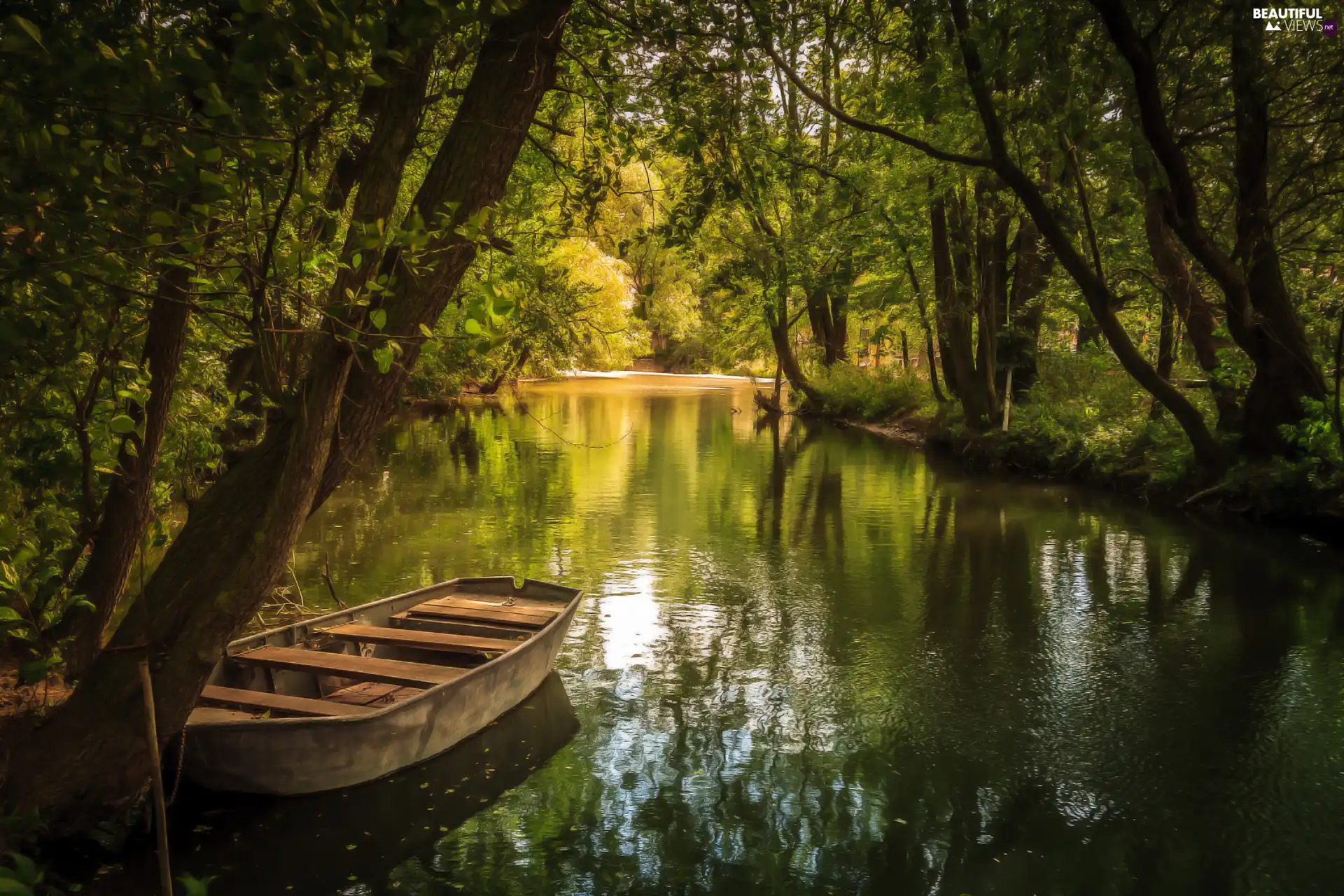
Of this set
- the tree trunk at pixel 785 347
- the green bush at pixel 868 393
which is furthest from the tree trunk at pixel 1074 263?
the green bush at pixel 868 393

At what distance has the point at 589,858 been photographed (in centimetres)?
511

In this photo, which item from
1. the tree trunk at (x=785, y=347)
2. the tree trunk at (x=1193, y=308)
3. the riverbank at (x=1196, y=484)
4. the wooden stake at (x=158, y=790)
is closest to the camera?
the wooden stake at (x=158, y=790)

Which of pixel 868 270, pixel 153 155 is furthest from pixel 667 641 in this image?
pixel 868 270

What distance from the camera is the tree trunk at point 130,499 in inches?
217

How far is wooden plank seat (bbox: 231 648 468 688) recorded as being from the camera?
6098 mm

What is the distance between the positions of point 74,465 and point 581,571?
6.94m

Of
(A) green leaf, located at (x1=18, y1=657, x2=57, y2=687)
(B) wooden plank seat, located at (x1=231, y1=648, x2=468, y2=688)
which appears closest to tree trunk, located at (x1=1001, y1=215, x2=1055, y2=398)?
(B) wooden plank seat, located at (x1=231, y1=648, x2=468, y2=688)

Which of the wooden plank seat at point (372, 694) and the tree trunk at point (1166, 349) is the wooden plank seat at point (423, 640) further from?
the tree trunk at point (1166, 349)

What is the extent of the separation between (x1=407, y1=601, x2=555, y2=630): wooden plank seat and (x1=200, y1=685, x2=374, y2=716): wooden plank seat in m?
1.79

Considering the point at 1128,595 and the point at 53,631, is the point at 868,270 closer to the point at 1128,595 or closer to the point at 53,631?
the point at 1128,595

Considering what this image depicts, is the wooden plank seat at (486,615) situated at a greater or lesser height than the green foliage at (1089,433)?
lesser

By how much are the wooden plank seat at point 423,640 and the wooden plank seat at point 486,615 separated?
44 centimetres

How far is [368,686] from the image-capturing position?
6.49 m

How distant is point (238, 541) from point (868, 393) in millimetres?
28204
